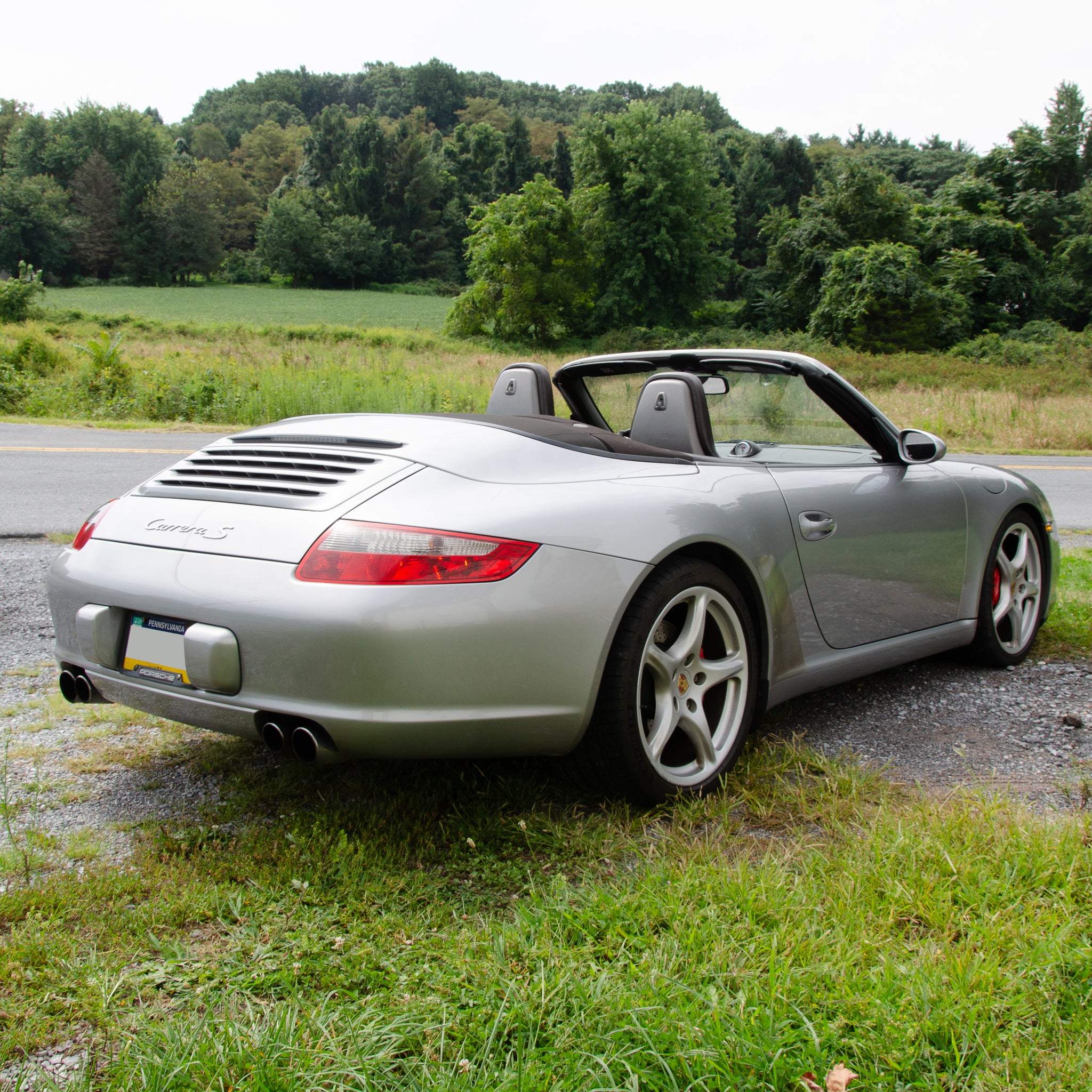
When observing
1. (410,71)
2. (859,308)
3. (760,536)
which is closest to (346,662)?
(760,536)

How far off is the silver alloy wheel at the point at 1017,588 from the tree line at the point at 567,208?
4339 centimetres

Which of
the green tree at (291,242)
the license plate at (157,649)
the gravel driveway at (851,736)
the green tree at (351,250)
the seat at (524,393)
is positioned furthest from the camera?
the green tree at (351,250)

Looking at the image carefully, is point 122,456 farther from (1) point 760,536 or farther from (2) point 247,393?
(1) point 760,536

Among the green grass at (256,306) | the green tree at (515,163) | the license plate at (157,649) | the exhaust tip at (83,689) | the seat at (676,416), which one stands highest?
the green tree at (515,163)

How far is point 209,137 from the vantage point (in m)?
106

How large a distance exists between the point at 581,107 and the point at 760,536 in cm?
12237

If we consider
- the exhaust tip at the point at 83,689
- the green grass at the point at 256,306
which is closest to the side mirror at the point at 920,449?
the exhaust tip at the point at 83,689

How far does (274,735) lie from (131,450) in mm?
10590

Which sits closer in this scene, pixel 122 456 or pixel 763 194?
pixel 122 456

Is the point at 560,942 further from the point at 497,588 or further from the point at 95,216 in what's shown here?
the point at 95,216

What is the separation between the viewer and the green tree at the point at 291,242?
79.5 m

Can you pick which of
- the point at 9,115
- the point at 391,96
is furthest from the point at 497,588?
the point at 391,96

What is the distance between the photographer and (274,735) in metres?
2.23

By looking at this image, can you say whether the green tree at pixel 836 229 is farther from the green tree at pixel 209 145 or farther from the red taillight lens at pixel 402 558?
the green tree at pixel 209 145
